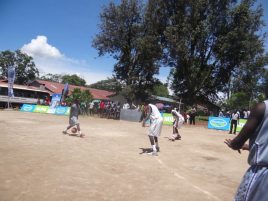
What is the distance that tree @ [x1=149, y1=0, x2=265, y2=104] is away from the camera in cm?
3130

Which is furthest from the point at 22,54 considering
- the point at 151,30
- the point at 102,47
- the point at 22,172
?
the point at 22,172

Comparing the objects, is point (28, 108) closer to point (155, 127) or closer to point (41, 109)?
point (41, 109)

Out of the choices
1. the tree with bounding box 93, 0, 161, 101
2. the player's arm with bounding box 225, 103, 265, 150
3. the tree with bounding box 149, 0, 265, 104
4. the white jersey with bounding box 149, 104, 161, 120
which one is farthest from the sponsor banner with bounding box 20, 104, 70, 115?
the player's arm with bounding box 225, 103, 265, 150

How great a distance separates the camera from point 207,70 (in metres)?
33.3

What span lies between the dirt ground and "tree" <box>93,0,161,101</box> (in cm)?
2503

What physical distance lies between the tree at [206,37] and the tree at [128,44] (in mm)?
2575

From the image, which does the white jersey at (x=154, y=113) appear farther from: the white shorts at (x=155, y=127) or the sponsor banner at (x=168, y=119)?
the sponsor banner at (x=168, y=119)

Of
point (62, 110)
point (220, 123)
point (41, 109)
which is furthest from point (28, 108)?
point (220, 123)

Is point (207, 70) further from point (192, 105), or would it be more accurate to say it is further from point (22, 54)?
point (22, 54)

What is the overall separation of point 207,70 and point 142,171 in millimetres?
27161

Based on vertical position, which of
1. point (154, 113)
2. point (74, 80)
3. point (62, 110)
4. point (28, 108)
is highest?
point (74, 80)

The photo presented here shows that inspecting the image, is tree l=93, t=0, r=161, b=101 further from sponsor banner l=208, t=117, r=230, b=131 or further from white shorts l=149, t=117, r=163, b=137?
white shorts l=149, t=117, r=163, b=137

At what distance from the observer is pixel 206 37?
106 feet

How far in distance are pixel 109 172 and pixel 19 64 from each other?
58486mm
